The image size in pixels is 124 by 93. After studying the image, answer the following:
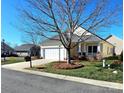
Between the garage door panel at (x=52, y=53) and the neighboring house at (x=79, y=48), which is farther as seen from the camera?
the garage door panel at (x=52, y=53)

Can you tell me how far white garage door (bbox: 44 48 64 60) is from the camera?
2888 cm

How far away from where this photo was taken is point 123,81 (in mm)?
11594

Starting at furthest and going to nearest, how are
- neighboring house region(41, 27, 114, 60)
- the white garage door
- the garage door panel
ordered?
the garage door panel
the white garage door
neighboring house region(41, 27, 114, 60)

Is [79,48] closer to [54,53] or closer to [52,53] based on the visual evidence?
[54,53]

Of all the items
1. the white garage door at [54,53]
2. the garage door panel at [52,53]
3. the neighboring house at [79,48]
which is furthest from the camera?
the garage door panel at [52,53]

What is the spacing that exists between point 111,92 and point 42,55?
75.2 ft

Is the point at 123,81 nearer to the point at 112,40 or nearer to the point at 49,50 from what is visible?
the point at 49,50

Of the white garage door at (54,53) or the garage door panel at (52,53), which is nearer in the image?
the white garage door at (54,53)

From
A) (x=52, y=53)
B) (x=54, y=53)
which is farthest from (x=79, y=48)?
(x=52, y=53)

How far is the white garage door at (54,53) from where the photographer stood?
94.8ft

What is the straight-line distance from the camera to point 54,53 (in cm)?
2997

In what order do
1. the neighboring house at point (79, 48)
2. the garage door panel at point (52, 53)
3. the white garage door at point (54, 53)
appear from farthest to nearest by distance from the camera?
the garage door panel at point (52, 53), the white garage door at point (54, 53), the neighboring house at point (79, 48)

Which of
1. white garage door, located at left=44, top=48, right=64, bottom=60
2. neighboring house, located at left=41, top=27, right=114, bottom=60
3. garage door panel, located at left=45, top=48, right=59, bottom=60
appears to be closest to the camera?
neighboring house, located at left=41, top=27, right=114, bottom=60

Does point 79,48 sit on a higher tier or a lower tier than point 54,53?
higher
